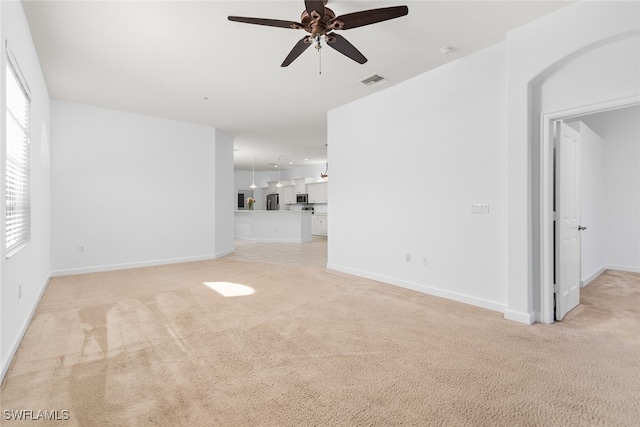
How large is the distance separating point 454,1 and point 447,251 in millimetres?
2614

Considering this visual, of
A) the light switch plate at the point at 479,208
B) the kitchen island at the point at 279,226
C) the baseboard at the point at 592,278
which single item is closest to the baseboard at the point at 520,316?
the light switch plate at the point at 479,208

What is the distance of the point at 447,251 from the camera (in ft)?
12.6

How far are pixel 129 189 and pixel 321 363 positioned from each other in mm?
5290

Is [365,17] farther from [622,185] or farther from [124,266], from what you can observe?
[622,185]

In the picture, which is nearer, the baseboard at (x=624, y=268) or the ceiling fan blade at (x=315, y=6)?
the ceiling fan blade at (x=315, y=6)

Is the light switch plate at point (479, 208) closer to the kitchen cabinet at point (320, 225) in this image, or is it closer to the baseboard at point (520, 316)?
the baseboard at point (520, 316)

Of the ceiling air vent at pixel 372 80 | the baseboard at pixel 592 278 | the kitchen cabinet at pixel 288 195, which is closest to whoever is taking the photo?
the ceiling air vent at pixel 372 80

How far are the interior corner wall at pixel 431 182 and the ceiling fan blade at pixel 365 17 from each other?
1.72 m

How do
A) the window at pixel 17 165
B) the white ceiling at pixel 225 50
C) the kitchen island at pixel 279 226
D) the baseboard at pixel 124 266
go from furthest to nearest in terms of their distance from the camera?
the kitchen island at pixel 279 226, the baseboard at pixel 124 266, the white ceiling at pixel 225 50, the window at pixel 17 165

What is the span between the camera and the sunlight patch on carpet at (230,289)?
4039 millimetres

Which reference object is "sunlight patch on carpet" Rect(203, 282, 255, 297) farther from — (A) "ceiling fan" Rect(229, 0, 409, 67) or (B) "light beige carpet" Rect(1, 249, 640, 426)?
(A) "ceiling fan" Rect(229, 0, 409, 67)

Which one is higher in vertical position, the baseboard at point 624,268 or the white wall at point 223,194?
the white wall at point 223,194

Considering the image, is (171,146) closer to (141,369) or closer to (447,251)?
(141,369)

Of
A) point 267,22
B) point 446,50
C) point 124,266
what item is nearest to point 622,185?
point 446,50
